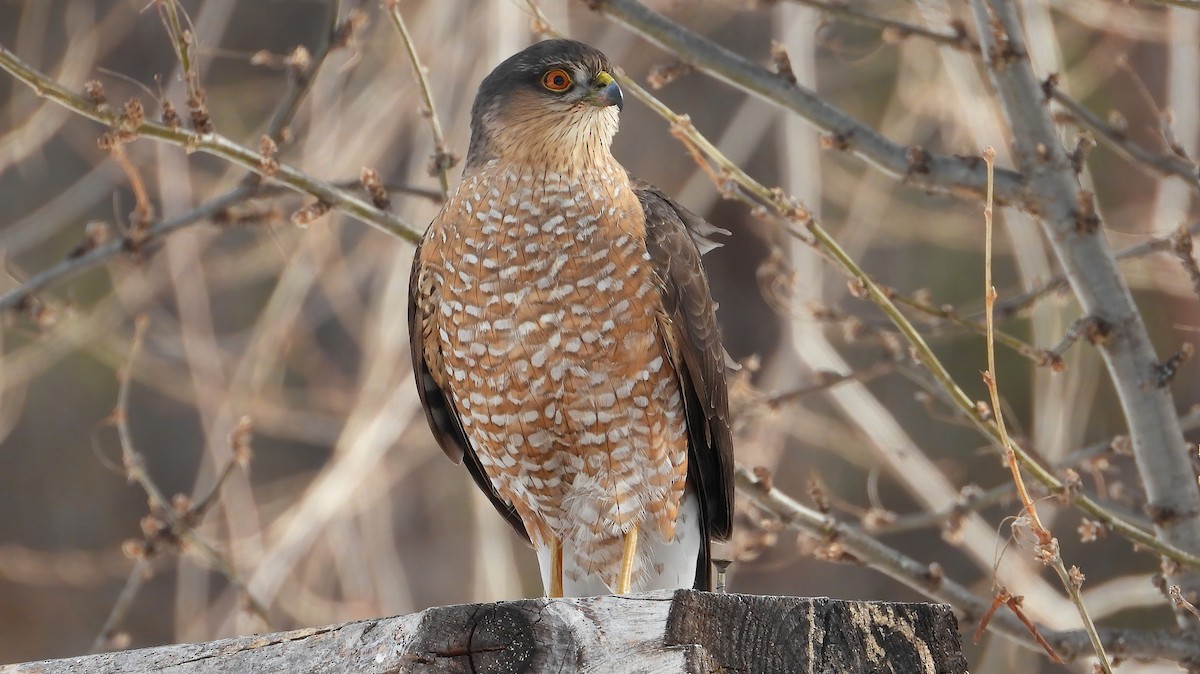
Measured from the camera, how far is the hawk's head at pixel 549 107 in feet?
11.8

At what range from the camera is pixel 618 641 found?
188cm

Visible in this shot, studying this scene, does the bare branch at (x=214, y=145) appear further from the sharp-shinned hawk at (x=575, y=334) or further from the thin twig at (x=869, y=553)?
the thin twig at (x=869, y=553)

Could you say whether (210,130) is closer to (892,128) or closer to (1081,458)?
(1081,458)

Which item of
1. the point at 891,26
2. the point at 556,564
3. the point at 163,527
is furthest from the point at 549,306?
the point at 163,527

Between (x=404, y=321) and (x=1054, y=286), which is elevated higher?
(x=404, y=321)

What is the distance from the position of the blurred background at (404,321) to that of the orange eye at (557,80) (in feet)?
1.05

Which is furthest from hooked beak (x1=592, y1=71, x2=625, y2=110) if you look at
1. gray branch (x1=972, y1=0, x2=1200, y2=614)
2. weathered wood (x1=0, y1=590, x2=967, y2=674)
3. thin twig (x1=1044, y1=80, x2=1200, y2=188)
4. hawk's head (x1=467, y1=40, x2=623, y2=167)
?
weathered wood (x1=0, y1=590, x2=967, y2=674)

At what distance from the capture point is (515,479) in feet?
11.9

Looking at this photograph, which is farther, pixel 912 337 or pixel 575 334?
pixel 575 334

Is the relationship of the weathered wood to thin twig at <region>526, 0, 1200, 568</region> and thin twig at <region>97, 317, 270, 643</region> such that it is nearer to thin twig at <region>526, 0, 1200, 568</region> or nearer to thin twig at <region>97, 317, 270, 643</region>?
thin twig at <region>526, 0, 1200, 568</region>

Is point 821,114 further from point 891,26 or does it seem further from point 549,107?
point 549,107

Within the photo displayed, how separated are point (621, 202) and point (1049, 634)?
5.00 feet

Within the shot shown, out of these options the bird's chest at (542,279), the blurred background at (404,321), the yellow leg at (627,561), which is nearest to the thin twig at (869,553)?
the blurred background at (404,321)

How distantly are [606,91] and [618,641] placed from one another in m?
2.06
